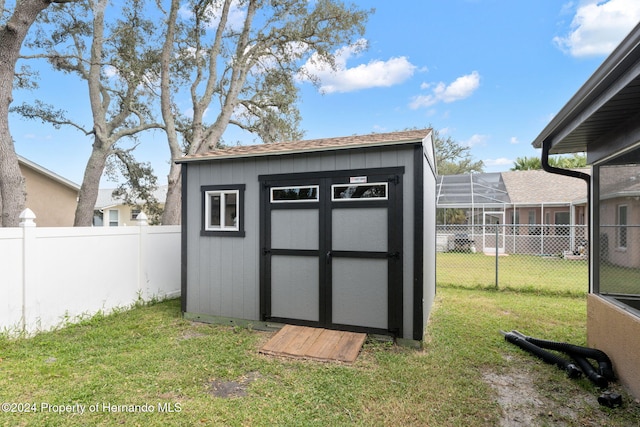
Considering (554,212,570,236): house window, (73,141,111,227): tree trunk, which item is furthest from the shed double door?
(554,212,570,236): house window

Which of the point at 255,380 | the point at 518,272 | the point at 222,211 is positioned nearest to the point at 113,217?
the point at 222,211

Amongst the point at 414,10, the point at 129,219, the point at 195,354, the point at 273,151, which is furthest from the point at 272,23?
the point at 129,219

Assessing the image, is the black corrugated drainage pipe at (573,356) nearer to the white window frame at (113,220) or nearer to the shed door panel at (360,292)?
the shed door panel at (360,292)

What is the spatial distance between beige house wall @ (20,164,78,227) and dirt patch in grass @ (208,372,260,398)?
38.6 feet

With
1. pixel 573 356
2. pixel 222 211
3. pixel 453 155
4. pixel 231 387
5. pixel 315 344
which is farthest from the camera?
pixel 453 155

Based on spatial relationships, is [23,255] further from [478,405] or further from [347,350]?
[478,405]

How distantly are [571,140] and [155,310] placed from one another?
6303 mm

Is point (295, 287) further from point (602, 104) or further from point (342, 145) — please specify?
point (602, 104)

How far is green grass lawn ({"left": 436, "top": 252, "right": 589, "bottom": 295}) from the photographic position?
6.97m

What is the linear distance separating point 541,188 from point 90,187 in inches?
690

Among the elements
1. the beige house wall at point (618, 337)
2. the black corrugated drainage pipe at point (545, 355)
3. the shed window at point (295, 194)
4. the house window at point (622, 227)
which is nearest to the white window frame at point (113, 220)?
the shed window at point (295, 194)

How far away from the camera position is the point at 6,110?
19.0 feet

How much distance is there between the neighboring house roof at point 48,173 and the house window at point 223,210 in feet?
29.8

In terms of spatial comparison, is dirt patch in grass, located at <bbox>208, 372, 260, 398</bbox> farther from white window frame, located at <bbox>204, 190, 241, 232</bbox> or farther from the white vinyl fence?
the white vinyl fence
